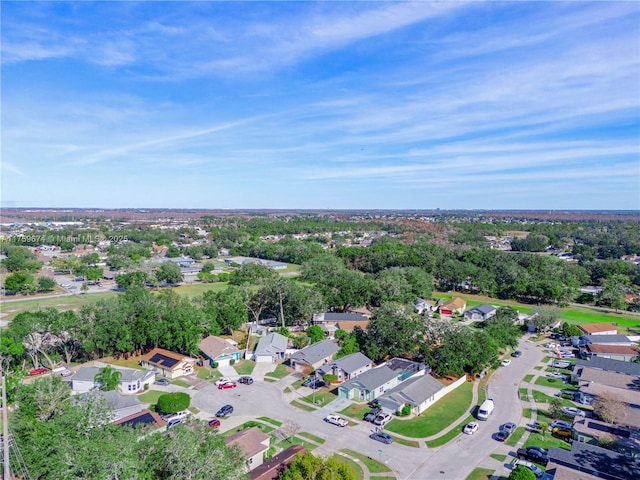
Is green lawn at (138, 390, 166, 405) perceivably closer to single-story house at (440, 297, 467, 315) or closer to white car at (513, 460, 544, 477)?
white car at (513, 460, 544, 477)

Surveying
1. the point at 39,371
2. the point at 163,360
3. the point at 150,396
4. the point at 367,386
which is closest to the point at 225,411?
the point at 150,396

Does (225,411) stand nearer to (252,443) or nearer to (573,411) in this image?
(252,443)

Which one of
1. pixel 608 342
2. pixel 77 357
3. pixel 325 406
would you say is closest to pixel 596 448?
pixel 325 406

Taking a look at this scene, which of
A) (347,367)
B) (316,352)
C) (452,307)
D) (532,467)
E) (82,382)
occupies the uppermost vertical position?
(347,367)

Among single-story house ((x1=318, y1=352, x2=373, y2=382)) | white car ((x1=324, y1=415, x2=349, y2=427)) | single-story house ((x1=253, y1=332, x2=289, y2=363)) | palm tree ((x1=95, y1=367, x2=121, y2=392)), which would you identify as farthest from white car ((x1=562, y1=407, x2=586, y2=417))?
palm tree ((x1=95, y1=367, x2=121, y2=392))

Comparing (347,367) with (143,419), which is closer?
(143,419)

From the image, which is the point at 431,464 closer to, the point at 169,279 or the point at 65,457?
the point at 65,457

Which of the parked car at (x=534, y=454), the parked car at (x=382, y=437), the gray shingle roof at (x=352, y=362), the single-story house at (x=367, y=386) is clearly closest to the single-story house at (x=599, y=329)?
the gray shingle roof at (x=352, y=362)
